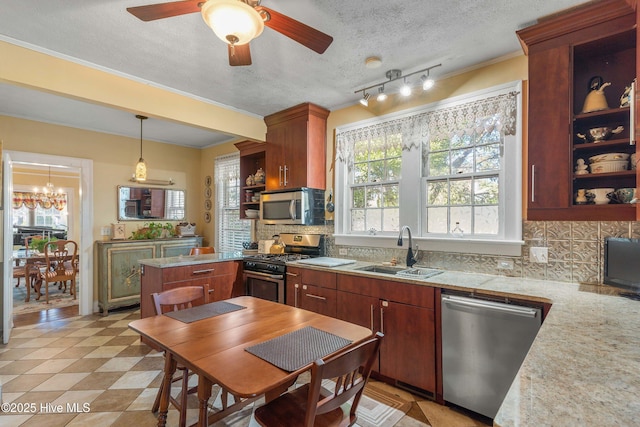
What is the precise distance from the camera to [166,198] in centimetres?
524

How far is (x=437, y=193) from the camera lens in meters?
2.94

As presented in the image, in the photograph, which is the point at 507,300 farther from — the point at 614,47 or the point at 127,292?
the point at 127,292

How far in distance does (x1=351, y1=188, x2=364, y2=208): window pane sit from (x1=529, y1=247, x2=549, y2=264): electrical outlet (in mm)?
1665

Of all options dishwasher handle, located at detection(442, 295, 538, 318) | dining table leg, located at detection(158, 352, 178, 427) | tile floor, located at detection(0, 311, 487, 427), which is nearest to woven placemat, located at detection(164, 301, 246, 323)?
dining table leg, located at detection(158, 352, 178, 427)

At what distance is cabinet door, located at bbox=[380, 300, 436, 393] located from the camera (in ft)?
7.38

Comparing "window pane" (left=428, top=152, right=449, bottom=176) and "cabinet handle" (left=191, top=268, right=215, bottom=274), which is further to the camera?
"cabinet handle" (left=191, top=268, right=215, bottom=274)

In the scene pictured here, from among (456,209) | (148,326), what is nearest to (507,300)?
(456,209)

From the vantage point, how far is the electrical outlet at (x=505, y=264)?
243 cm

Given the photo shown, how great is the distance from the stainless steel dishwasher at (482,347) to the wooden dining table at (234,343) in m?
0.86

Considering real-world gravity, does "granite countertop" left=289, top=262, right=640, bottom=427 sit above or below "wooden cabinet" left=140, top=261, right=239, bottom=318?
above

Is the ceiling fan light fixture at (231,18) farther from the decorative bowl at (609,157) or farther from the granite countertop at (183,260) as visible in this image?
the granite countertop at (183,260)

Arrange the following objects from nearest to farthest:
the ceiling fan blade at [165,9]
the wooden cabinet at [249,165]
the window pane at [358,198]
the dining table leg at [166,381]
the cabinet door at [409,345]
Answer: the ceiling fan blade at [165,9] → the dining table leg at [166,381] → the cabinet door at [409,345] → the window pane at [358,198] → the wooden cabinet at [249,165]

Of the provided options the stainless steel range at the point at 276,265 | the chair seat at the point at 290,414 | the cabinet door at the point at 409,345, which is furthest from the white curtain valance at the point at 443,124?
the chair seat at the point at 290,414

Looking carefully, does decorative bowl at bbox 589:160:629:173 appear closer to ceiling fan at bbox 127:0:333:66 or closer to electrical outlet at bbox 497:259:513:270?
electrical outlet at bbox 497:259:513:270
